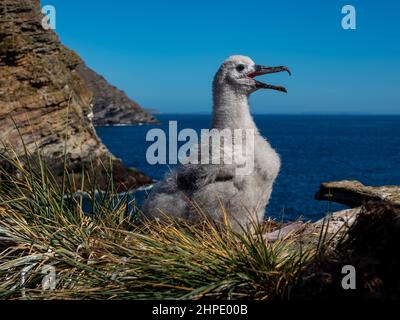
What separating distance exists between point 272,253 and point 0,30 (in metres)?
52.1

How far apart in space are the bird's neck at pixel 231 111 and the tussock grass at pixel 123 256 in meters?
1.09

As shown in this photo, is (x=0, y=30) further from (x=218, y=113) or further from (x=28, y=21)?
(x=218, y=113)

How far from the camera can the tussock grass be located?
180 inches

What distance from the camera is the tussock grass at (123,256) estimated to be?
180 inches

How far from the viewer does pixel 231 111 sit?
6246mm

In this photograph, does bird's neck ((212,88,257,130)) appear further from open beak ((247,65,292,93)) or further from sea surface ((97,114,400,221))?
sea surface ((97,114,400,221))

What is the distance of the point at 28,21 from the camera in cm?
5566

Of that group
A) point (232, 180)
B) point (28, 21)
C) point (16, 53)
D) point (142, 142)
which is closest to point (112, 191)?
point (232, 180)

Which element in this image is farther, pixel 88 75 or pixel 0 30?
pixel 88 75

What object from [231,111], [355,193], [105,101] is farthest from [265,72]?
[105,101]

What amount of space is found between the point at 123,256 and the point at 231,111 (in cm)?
197

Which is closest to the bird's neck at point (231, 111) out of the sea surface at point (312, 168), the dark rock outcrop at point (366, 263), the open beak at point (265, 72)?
the open beak at point (265, 72)

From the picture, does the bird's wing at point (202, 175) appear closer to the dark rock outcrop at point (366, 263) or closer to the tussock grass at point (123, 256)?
the tussock grass at point (123, 256)
